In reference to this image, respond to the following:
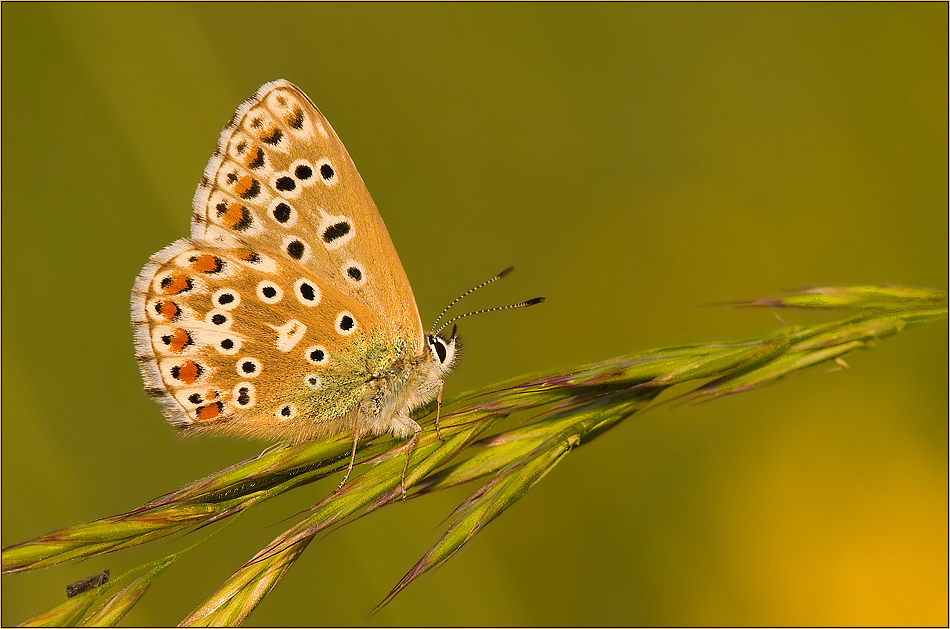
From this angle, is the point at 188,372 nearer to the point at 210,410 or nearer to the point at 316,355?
the point at 210,410

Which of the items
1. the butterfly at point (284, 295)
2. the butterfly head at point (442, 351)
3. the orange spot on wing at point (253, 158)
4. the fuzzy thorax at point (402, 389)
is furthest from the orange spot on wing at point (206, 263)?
the butterfly head at point (442, 351)

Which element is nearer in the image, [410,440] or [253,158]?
[410,440]

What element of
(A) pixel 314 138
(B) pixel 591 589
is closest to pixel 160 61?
(A) pixel 314 138

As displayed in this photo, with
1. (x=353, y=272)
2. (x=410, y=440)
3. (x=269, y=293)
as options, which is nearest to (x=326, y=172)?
(x=353, y=272)

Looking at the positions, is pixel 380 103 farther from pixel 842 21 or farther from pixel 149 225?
pixel 842 21

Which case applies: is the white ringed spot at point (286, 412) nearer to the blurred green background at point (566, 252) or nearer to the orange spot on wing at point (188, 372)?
the orange spot on wing at point (188, 372)

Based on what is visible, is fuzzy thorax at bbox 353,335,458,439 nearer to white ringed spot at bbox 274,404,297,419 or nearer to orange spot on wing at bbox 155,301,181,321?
white ringed spot at bbox 274,404,297,419

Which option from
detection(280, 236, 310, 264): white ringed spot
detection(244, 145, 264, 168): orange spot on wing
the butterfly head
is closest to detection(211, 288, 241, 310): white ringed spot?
detection(280, 236, 310, 264): white ringed spot
